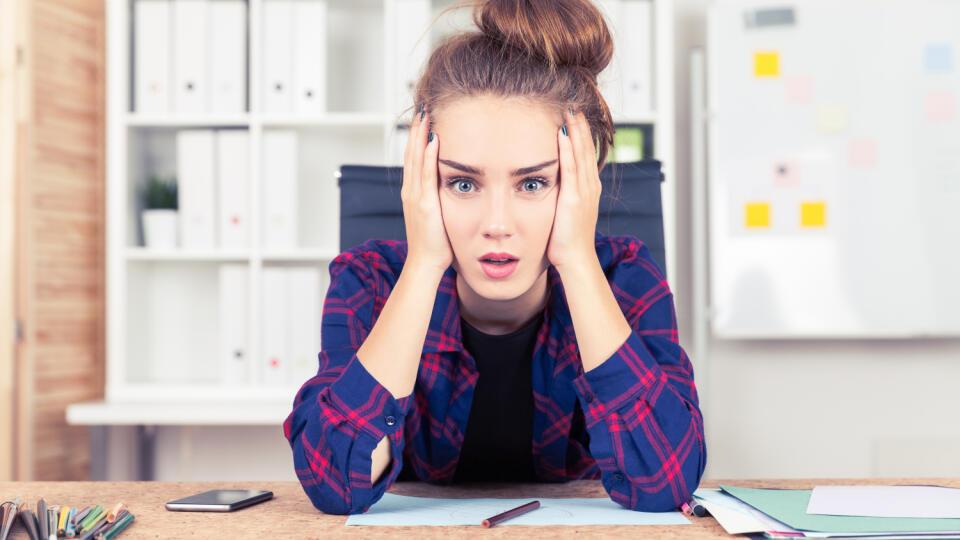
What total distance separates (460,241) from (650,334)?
0.90 feet

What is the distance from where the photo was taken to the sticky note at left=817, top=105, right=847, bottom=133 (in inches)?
91.0

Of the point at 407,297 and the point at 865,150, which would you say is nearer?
the point at 407,297

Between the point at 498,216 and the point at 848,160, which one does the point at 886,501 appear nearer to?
the point at 498,216

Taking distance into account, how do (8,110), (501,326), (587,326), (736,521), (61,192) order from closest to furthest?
(736,521)
(587,326)
(501,326)
(8,110)
(61,192)

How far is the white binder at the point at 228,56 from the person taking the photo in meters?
2.20

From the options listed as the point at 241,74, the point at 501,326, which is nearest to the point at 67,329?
the point at 241,74

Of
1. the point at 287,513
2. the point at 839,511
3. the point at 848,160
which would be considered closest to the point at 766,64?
the point at 848,160

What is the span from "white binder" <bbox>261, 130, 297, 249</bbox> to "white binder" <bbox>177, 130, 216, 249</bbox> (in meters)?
0.15

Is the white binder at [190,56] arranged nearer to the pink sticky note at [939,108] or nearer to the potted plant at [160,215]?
the potted plant at [160,215]

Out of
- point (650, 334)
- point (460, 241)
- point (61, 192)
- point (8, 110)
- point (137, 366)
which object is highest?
point (8, 110)

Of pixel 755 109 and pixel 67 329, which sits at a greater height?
pixel 755 109

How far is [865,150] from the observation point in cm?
231

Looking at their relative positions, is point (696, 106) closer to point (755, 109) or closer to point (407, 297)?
point (755, 109)

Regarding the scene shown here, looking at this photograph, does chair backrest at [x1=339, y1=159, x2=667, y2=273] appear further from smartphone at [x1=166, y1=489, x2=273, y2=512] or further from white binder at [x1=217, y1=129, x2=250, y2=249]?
white binder at [x1=217, y1=129, x2=250, y2=249]
